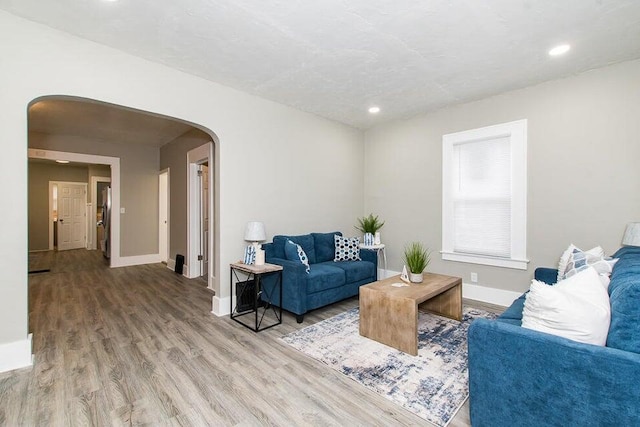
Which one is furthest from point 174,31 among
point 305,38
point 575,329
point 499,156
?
point 499,156

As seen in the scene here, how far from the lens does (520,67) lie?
3.01m

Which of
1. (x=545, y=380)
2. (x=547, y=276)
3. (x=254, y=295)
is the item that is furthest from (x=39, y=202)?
(x=547, y=276)

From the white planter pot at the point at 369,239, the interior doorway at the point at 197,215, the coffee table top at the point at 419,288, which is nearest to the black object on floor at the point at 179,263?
the interior doorway at the point at 197,215

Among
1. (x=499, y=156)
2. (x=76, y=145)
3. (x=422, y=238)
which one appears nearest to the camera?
(x=499, y=156)

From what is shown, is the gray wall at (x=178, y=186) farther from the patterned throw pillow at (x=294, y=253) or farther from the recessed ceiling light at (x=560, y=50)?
the recessed ceiling light at (x=560, y=50)

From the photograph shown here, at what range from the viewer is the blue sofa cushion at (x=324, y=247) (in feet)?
13.3

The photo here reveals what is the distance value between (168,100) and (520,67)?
3.65m

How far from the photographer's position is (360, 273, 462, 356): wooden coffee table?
2445mm

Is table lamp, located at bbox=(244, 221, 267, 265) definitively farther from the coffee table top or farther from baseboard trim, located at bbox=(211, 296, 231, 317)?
the coffee table top

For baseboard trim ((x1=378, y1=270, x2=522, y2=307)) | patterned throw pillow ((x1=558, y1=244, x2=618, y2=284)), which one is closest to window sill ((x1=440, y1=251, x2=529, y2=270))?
baseboard trim ((x1=378, y1=270, x2=522, y2=307))

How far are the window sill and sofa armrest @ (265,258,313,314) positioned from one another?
2271 millimetres

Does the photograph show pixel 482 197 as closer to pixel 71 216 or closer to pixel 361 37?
pixel 361 37

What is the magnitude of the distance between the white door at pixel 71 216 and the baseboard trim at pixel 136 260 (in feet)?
13.7

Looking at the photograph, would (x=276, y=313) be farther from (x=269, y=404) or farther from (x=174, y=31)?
(x=174, y=31)
